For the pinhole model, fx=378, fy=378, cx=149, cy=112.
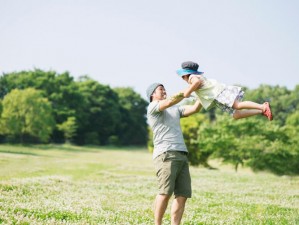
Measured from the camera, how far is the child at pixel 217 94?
7.56 meters

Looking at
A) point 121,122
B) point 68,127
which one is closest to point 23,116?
point 68,127

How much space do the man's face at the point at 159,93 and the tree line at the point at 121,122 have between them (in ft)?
109

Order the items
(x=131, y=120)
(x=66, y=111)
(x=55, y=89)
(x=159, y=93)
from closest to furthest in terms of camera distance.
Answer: (x=159, y=93)
(x=66, y=111)
(x=55, y=89)
(x=131, y=120)

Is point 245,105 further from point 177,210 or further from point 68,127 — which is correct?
point 68,127

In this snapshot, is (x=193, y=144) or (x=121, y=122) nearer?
(x=193, y=144)

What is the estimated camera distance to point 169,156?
7.05 m

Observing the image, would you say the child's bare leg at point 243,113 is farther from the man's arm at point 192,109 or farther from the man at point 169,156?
the man at point 169,156

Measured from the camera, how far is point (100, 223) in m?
7.69

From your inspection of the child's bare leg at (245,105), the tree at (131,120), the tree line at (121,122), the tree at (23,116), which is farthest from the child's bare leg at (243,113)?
the tree at (131,120)

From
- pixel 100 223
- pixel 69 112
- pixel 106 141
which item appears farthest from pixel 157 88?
pixel 106 141

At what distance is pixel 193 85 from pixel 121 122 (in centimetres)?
9818

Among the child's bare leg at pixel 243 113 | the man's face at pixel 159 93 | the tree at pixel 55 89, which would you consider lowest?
the child's bare leg at pixel 243 113

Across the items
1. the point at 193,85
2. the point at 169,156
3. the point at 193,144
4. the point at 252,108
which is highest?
the point at 193,85

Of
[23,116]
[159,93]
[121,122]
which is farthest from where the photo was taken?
[121,122]
